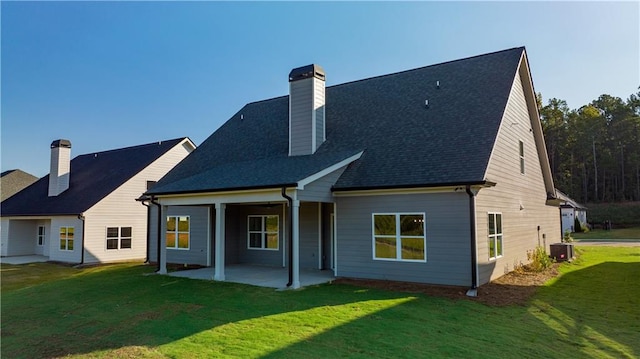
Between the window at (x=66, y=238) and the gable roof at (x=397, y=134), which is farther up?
the gable roof at (x=397, y=134)

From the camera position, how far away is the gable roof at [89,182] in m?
20.8

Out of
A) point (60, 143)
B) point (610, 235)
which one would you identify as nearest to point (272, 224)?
point (60, 143)

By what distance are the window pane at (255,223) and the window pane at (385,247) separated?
610cm

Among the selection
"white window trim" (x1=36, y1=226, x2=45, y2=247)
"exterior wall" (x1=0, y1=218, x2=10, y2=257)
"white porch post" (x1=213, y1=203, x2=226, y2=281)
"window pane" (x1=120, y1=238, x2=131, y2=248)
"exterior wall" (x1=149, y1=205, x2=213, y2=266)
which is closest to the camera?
"white porch post" (x1=213, y1=203, x2=226, y2=281)

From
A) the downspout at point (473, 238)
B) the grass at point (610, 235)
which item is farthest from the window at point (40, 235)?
the grass at point (610, 235)

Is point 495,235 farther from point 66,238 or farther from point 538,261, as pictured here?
point 66,238

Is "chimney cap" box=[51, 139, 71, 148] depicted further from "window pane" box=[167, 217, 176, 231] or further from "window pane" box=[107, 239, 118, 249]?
"window pane" box=[167, 217, 176, 231]

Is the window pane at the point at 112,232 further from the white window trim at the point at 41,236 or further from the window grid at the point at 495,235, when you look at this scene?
the window grid at the point at 495,235

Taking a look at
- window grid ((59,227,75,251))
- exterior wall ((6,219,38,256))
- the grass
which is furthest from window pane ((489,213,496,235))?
the grass

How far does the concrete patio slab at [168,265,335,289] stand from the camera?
11742 mm

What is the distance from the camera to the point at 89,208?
19.6 metres

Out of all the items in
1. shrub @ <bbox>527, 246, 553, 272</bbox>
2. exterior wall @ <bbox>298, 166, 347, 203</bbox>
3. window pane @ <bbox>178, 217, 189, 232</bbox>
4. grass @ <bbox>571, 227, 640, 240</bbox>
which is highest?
exterior wall @ <bbox>298, 166, 347, 203</bbox>

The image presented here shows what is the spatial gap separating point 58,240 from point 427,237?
62.5ft

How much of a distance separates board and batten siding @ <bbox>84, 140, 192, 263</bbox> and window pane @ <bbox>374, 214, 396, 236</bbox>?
14.6 metres
